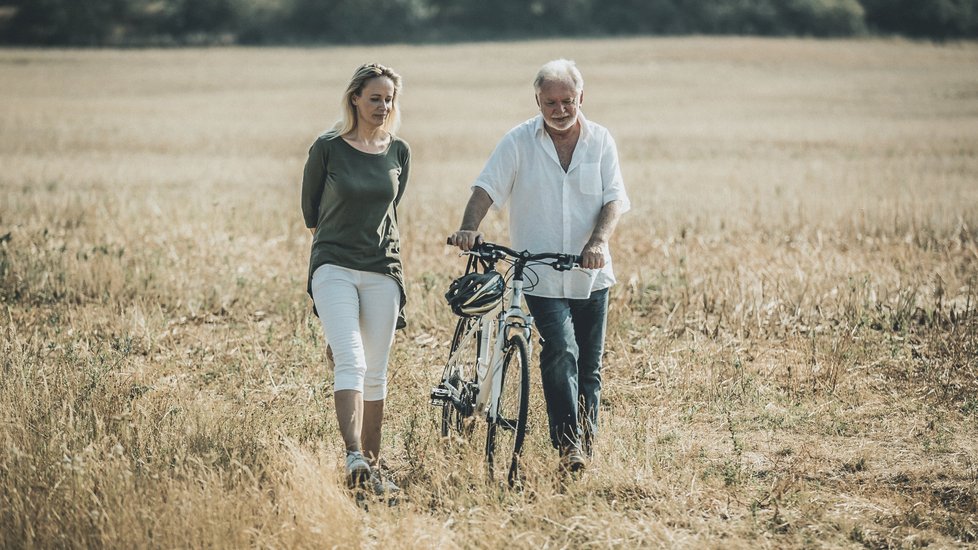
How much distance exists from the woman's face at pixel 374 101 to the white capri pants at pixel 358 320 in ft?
2.58

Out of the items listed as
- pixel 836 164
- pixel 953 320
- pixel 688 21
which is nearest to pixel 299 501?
pixel 953 320

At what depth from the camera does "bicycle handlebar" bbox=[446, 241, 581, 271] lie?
5035 millimetres

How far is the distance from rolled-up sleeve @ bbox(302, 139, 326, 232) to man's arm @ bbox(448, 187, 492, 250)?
73 cm

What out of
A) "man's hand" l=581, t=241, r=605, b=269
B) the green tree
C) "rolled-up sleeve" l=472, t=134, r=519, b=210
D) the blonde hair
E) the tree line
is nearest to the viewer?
"man's hand" l=581, t=241, r=605, b=269

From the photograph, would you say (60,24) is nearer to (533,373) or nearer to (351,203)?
(533,373)

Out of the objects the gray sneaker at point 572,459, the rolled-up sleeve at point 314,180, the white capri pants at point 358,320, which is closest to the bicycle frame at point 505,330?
the gray sneaker at point 572,459

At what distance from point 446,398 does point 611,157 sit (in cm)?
161

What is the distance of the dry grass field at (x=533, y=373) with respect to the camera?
4.71m

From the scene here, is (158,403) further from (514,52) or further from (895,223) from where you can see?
(514,52)

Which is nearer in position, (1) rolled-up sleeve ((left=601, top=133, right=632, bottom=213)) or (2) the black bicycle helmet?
(2) the black bicycle helmet

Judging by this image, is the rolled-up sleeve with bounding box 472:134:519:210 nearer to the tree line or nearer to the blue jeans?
the blue jeans

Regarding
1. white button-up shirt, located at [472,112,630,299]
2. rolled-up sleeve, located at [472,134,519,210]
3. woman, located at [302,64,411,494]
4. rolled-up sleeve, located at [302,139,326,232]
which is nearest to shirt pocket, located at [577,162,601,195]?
white button-up shirt, located at [472,112,630,299]

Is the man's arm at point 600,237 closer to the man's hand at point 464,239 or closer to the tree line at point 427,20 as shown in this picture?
the man's hand at point 464,239

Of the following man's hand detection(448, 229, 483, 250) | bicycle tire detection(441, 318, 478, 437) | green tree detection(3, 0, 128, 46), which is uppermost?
green tree detection(3, 0, 128, 46)
